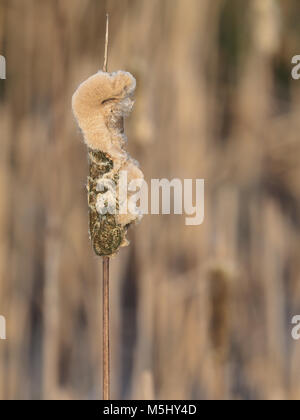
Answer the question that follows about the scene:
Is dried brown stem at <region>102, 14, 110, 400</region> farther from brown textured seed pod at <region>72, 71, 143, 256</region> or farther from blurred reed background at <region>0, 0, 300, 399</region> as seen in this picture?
blurred reed background at <region>0, 0, 300, 399</region>

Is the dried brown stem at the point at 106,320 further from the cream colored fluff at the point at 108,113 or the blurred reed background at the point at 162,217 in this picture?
the blurred reed background at the point at 162,217

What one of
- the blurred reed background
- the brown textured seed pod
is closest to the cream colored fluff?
the brown textured seed pod

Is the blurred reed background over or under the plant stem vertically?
over

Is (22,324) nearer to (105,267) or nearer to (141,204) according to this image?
(141,204)

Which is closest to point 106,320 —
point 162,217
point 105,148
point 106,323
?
point 106,323

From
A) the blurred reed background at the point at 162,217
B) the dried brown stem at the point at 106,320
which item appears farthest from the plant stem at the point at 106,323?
the blurred reed background at the point at 162,217

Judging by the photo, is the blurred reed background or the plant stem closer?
the plant stem

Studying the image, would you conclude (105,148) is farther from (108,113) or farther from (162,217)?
(162,217)
